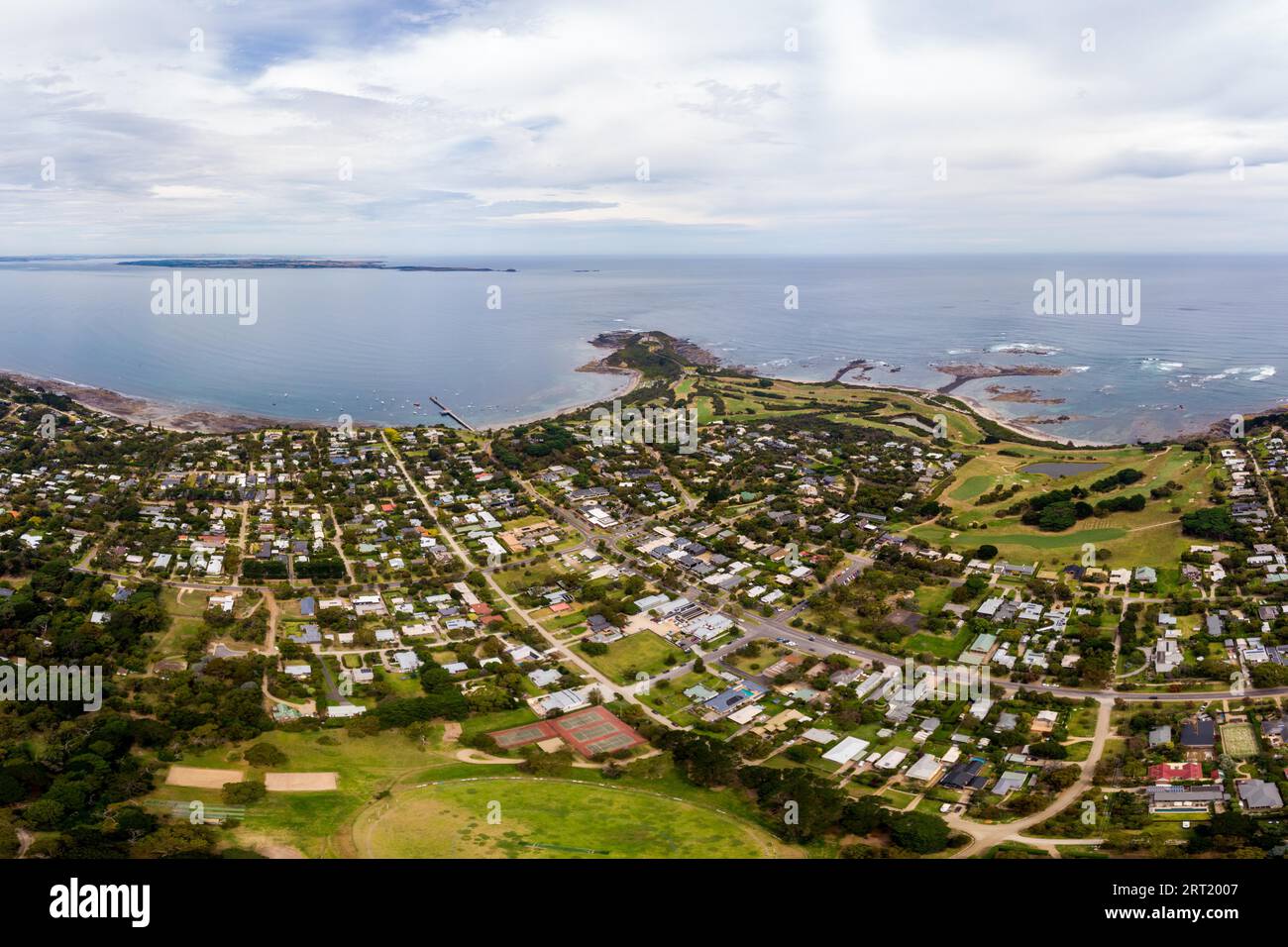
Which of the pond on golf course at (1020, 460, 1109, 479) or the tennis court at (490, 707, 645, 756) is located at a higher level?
the pond on golf course at (1020, 460, 1109, 479)

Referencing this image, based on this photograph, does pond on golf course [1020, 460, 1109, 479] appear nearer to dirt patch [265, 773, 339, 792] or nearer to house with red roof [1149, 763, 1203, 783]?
house with red roof [1149, 763, 1203, 783]

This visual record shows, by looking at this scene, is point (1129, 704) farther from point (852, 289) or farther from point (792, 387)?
point (852, 289)

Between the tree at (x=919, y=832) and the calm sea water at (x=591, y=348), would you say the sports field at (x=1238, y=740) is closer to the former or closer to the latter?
the tree at (x=919, y=832)

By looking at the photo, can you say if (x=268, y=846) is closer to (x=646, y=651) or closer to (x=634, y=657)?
(x=634, y=657)

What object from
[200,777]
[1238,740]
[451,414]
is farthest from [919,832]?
[451,414]

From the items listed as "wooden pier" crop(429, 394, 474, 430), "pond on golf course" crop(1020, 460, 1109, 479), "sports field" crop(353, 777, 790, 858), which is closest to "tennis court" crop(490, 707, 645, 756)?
"sports field" crop(353, 777, 790, 858)

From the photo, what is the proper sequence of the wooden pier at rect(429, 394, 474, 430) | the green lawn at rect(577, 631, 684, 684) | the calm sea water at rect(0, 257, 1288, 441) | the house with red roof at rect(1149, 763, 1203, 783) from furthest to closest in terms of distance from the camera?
the calm sea water at rect(0, 257, 1288, 441), the wooden pier at rect(429, 394, 474, 430), the green lawn at rect(577, 631, 684, 684), the house with red roof at rect(1149, 763, 1203, 783)
